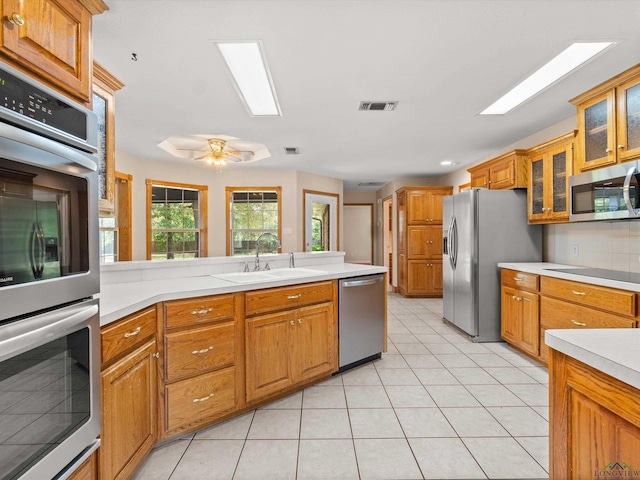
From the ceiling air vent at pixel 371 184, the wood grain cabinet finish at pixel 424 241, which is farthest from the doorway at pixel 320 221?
the wood grain cabinet finish at pixel 424 241

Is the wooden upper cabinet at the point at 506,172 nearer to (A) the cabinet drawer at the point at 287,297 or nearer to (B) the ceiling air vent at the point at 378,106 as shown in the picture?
(B) the ceiling air vent at the point at 378,106

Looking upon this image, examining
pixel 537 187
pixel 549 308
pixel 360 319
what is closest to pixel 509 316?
pixel 549 308

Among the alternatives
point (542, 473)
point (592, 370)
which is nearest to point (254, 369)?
point (542, 473)

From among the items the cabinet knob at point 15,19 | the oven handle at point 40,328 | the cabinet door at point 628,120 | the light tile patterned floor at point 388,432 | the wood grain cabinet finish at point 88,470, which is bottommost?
the light tile patterned floor at point 388,432

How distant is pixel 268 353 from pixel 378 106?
7.74 ft

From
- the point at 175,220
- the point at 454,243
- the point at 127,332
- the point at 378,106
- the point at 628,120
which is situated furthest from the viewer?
the point at 175,220

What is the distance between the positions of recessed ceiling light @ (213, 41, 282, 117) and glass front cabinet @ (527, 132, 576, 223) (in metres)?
2.75

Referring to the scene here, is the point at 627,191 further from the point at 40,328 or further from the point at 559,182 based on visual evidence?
the point at 40,328

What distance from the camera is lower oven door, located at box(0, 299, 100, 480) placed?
870 mm

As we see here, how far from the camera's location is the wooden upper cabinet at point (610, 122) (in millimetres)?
2285

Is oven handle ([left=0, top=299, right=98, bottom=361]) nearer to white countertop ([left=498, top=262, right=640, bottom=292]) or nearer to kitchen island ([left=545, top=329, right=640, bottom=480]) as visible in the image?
kitchen island ([left=545, top=329, right=640, bottom=480])

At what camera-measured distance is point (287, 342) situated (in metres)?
2.32

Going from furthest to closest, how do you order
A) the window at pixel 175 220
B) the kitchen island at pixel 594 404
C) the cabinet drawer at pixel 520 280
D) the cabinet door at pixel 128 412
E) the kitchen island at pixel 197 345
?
1. the window at pixel 175 220
2. the cabinet drawer at pixel 520 280
3. the kitchen island at pixel 197 345
4. the cabinet door at pixel 128 412
5. the kitchen island at pixel 594 404

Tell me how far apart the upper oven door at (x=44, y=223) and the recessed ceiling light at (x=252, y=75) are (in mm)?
1371
